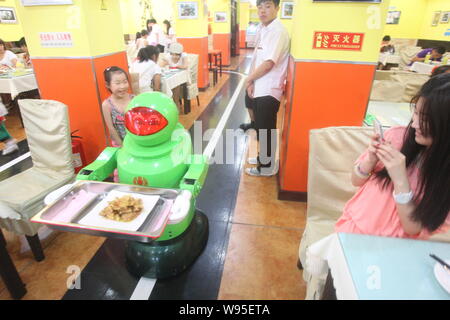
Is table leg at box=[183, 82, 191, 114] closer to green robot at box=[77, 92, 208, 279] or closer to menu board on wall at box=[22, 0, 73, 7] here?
menu board on wall at box=[22, 0, 73, 7]

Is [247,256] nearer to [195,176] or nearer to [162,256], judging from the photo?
[162,256]

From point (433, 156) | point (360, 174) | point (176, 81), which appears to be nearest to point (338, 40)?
point (360, 174)

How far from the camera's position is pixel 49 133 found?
6.36 ft

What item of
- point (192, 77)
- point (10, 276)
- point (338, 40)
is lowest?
point (10, 276)

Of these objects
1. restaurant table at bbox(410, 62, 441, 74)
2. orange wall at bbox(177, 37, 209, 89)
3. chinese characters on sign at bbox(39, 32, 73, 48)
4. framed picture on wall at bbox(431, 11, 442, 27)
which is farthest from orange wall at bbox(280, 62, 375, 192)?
framed picture on wall at bbox(431, 11, 442, 27)

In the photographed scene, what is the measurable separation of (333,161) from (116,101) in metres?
1.72

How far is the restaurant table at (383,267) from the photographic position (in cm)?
75

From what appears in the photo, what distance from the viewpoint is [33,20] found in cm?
233

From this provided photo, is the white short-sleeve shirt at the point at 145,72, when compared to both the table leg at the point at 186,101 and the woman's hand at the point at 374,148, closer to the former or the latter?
the table leg at the point at 186,101

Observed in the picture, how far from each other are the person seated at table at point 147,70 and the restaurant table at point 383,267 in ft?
11.0

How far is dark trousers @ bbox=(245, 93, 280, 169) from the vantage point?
2.64 m
